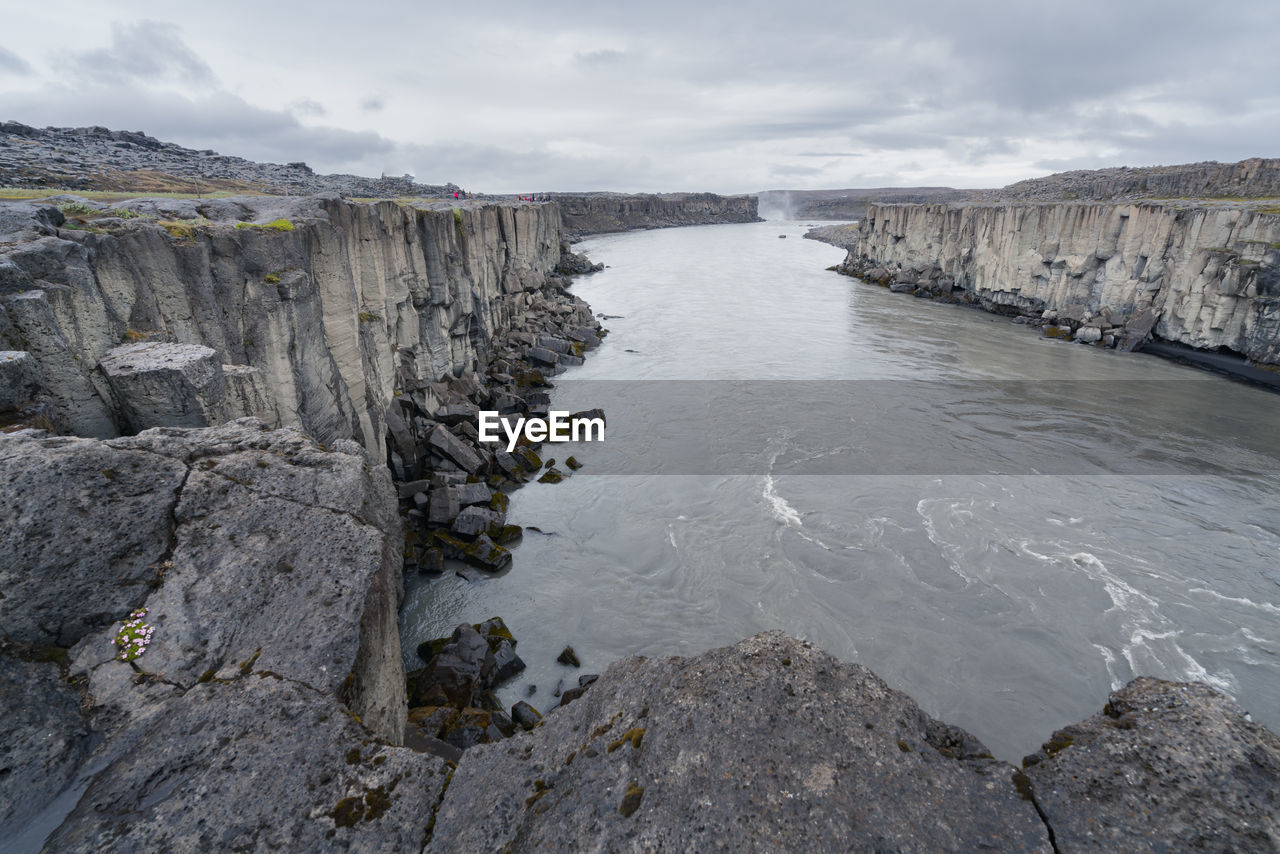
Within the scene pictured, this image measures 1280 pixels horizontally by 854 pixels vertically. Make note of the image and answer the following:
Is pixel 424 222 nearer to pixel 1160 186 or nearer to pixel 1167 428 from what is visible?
pixel 1167 428

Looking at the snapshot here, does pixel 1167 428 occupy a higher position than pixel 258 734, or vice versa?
pixel 258 734

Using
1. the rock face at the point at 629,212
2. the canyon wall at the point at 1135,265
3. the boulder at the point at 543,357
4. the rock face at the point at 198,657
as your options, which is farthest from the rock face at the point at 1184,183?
the rock face at the point at 629,212

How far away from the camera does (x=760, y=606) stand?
1312cm

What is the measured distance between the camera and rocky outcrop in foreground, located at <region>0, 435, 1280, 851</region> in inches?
173

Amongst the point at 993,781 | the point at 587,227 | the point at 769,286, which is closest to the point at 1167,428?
the point at 993,781

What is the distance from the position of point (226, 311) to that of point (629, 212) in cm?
14694

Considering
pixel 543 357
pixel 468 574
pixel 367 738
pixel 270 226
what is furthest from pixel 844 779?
pixel 543 357

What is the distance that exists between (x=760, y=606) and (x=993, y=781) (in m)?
8.29

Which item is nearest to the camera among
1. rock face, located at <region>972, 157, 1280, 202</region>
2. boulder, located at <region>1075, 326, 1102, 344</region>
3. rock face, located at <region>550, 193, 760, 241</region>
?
boulder, located at <region>1075, 326, 1102, 344</region>

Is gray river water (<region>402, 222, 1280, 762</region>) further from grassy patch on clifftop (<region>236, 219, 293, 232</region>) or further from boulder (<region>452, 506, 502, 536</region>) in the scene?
grassy patch on clifftop (<region>236, 219, 293, 232</region>)

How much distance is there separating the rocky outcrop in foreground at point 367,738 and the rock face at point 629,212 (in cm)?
9843

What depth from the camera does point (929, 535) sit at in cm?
1550

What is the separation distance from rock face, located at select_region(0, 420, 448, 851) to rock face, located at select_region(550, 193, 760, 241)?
98.0m

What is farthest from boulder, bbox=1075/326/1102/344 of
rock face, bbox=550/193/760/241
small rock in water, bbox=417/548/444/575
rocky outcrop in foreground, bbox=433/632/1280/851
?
rock face, bbox=550/193/760/241
